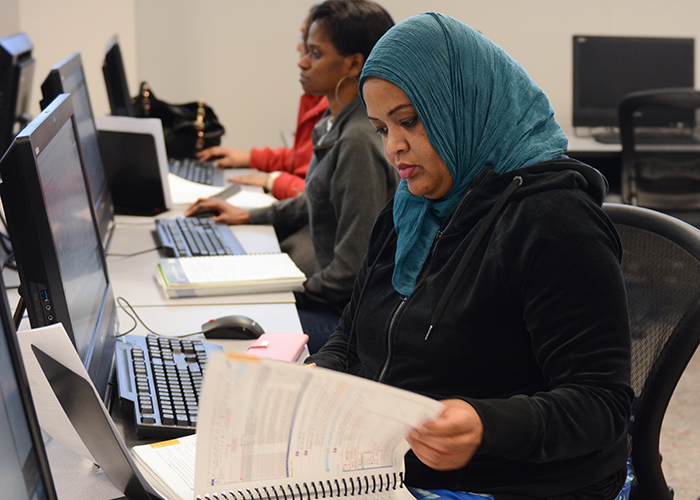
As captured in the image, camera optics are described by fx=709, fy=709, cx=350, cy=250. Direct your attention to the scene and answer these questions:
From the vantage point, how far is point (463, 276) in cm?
93

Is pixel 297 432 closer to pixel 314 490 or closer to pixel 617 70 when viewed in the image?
pixel 314 490

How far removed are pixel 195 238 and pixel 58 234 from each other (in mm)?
1029

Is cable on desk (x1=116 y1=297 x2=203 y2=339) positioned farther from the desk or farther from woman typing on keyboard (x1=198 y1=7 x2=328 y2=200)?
the desk

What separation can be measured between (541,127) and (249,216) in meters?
Result: 1.34

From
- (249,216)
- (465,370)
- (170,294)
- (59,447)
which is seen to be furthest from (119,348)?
(249,216)

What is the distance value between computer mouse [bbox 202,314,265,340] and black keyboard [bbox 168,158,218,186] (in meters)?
1.43

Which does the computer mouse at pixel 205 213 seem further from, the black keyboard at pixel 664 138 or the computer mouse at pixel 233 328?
the black keyboard at pixel 664 138

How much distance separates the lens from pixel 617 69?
370cm

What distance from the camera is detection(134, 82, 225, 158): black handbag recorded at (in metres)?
2.99

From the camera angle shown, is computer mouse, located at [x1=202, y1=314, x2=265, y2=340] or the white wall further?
the white wall

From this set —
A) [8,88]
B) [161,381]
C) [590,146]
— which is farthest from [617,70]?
[161,381]

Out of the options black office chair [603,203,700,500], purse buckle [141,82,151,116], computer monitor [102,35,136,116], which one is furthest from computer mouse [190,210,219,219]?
black office chair [603,203,700,500]

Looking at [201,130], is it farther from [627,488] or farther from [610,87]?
[627,488]

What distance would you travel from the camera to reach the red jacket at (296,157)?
8.06ft
